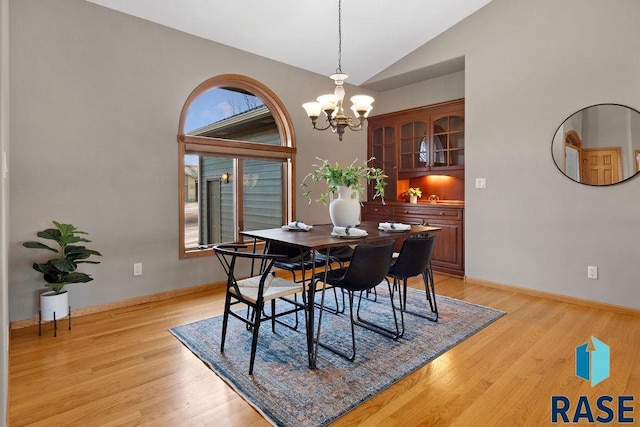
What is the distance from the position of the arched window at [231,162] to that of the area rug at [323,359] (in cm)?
153

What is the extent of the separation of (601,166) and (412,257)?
2.15m

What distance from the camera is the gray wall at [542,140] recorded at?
336 centimetres

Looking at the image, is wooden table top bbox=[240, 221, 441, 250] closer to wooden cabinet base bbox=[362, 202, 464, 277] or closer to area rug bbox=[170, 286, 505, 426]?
area rug bbox=[170, 286, 505, 426]

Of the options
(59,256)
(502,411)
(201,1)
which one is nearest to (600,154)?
(502,411)

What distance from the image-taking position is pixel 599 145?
3.46 m

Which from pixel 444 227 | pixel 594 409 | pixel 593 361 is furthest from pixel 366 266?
pixel 444 227

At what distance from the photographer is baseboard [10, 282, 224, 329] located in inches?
119

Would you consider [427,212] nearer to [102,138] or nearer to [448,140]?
[448,140]

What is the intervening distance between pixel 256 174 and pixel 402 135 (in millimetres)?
2241

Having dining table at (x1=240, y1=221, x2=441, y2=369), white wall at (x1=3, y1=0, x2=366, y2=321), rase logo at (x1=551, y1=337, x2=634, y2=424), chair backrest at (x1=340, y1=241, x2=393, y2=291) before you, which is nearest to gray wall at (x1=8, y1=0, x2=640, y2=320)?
white wall at (x1=3, y1=0, x2=366, y2=321)

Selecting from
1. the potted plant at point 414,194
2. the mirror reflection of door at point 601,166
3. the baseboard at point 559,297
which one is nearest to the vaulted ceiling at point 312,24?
the potted plant at point 414,194

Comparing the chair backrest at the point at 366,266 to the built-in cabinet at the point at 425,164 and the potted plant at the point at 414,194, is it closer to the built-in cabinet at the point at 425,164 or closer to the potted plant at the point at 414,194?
the built-in cabinet at the point at 425,164

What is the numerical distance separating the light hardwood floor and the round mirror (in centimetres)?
134

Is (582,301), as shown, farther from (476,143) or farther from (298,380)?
(298,380)
